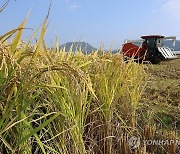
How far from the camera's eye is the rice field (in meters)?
1.51

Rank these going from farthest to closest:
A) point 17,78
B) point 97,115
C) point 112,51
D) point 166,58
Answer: point 166,58, point 112,51, point 97,115, point 17,78

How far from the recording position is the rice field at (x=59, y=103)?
1.51 m

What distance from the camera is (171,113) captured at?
3.84m

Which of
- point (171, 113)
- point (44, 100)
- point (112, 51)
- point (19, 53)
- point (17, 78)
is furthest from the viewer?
point (171, 113)

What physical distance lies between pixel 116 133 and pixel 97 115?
21 centimetres

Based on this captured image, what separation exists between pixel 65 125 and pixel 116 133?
66cm

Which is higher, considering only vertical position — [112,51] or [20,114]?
[112,51]

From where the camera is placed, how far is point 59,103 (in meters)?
1.81

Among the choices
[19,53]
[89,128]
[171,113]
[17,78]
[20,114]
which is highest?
[19,53]

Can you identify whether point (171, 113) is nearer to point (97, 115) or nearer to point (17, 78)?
point (97, 115)

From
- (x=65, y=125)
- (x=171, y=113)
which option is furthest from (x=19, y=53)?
(x=171, y=113)

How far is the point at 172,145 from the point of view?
94.0 inches

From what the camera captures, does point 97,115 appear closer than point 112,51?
Answer: Yes

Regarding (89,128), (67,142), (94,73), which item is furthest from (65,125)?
(94,73)
